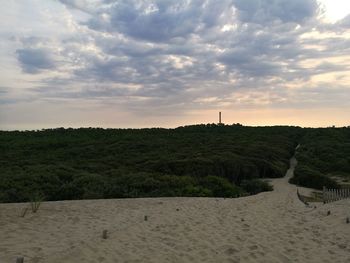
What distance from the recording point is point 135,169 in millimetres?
28922

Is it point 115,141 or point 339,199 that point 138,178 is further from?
point 115,141

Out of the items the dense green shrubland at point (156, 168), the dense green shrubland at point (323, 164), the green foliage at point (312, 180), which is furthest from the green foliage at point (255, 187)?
the dense green shrubland at point (323, 164)

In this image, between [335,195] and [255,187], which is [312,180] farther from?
[335,195]

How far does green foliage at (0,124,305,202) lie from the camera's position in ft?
67.9

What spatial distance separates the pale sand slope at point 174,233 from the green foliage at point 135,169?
3.65 metres

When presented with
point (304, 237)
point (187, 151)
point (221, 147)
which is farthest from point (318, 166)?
point (304, 237)

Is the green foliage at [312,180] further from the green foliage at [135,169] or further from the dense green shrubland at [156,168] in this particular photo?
the green foliage at [135,169]

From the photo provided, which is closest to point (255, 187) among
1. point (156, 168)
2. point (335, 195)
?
point (335, 195)

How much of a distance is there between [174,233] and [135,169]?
18.0 metres

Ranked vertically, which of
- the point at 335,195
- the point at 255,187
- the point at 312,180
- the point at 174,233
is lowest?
the point at 255,187

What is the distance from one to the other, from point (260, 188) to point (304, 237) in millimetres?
13919

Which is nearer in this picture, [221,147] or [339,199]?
[339,199]

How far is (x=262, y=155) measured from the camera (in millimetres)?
34906

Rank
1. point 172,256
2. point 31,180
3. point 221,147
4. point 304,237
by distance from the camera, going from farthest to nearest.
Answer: point 221,147 → point 31,180 → point 304,237 → point 172,256
